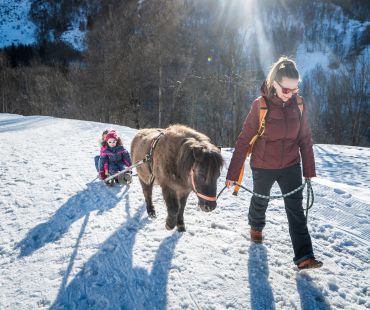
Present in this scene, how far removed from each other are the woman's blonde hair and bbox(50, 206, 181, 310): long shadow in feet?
7.25

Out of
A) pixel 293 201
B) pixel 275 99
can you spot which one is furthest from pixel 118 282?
pixel 275 99

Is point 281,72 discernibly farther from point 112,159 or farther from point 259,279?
point 112,159

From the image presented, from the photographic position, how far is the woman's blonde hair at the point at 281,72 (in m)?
2.82

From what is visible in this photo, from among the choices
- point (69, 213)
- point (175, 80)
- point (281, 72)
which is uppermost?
point (175, 80)

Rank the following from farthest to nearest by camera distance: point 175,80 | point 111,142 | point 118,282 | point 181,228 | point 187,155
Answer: point 175,80, point 111,142, point 181,228, point 187,155, point 118,282

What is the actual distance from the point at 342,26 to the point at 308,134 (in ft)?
319

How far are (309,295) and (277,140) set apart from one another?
1548 mm

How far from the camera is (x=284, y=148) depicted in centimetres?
305

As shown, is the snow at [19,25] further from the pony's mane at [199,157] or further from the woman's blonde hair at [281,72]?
the woman's blonde hair at [281,72]

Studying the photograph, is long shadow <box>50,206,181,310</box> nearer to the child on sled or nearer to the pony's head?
the pony's head

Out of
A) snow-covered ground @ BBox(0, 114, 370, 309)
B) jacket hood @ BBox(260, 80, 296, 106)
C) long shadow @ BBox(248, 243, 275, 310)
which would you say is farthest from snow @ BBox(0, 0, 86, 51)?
long shadow @ BBox(248, 243, 275, 310)

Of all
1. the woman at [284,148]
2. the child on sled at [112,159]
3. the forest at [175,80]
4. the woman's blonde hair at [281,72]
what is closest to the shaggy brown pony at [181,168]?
the woman at [284,148]

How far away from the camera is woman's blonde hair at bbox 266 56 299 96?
9.25ft

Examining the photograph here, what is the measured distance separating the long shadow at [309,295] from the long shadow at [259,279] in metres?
0.29
